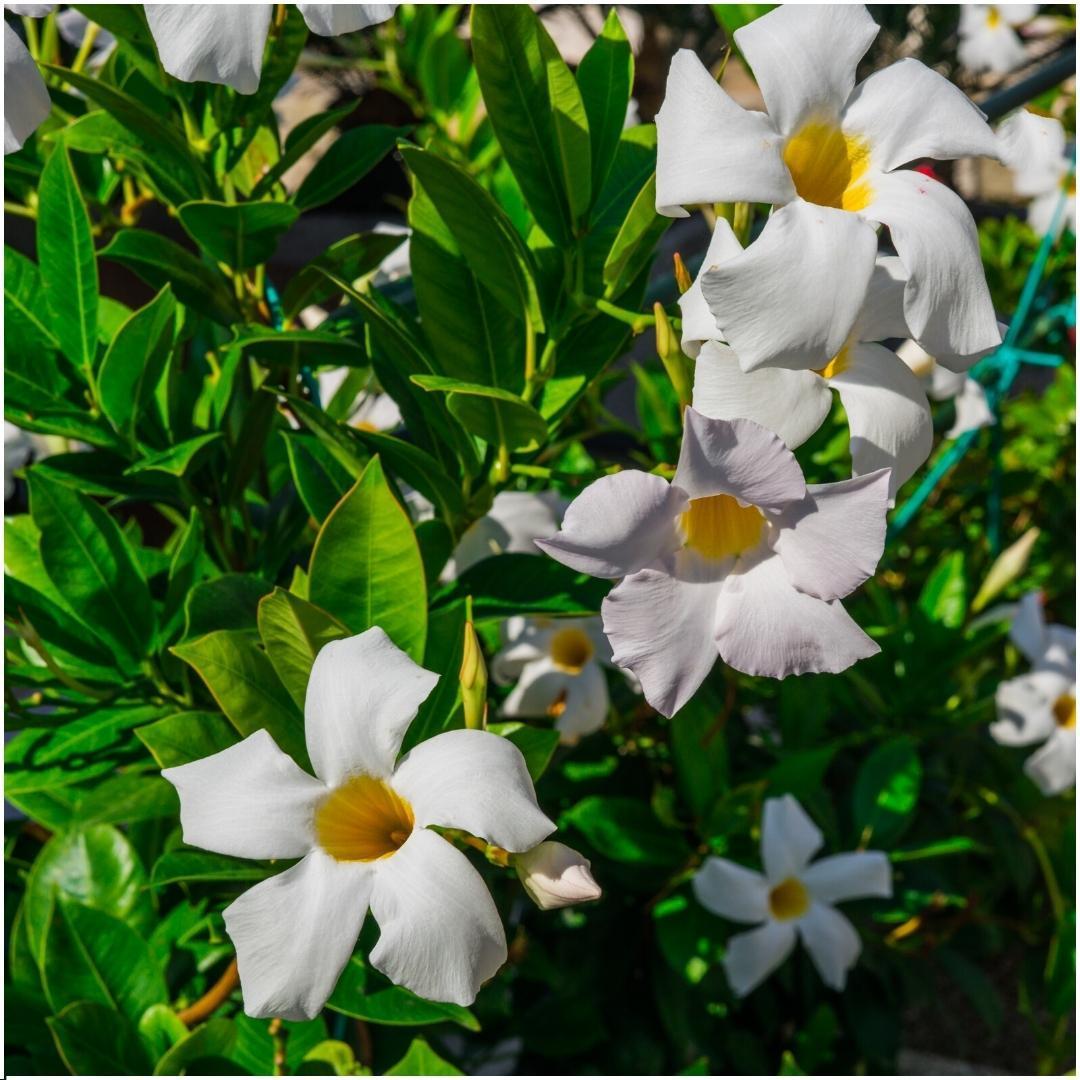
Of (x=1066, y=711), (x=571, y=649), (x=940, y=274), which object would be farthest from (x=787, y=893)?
(x=940, y=274)

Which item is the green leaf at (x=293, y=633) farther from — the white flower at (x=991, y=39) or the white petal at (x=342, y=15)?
the white flower at (x=991, y=39)

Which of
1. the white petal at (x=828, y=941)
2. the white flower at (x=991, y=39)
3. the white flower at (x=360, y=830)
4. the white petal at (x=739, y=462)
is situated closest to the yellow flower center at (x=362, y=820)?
the white flower at (x=360, y=830)

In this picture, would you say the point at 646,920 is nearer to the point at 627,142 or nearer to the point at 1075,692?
the point at 1075,692

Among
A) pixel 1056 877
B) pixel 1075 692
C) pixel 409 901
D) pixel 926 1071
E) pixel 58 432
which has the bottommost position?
pixel 926 1071

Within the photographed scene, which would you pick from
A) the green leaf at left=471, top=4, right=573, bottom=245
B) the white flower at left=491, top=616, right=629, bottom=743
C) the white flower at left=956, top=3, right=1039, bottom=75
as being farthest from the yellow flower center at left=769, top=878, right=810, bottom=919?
the white flower at left=956, top=3, right=1039, bottom=75

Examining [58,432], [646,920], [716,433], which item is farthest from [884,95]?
[646,920]

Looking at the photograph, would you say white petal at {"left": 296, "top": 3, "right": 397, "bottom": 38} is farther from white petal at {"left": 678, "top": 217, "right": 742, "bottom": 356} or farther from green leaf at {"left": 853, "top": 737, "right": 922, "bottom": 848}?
green leaf at {"left": 853, "top": 737, "right": 922, "bottom": 848}
